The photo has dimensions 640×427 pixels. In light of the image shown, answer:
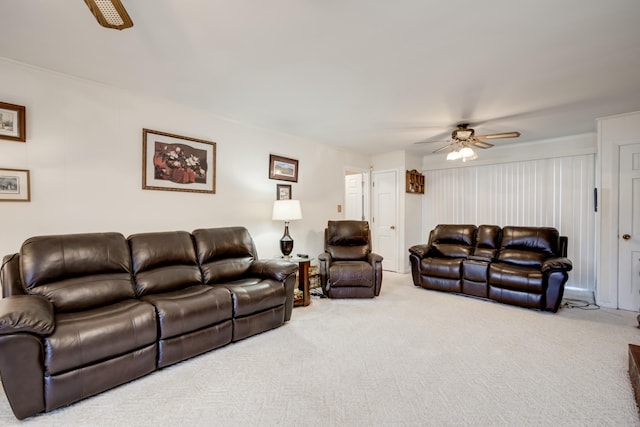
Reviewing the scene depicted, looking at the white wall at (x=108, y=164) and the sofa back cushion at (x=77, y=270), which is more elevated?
the white wall at (x=108, y=164)

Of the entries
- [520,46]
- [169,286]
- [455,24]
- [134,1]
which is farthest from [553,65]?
[169,286]

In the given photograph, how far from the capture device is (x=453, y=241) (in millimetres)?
4629

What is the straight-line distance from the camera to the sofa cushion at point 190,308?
7.12 feet

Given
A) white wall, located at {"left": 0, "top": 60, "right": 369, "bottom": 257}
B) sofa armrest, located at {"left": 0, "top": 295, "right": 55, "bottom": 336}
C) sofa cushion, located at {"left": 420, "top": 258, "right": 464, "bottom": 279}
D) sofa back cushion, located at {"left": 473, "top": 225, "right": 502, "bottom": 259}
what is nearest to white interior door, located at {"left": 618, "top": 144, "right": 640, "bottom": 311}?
sofa back cushion, located at {"left": 473, "top": 225, "right": 502, "bottom": 259}

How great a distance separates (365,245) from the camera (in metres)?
4.48

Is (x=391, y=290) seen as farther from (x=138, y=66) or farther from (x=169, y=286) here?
(x=138, y=66)

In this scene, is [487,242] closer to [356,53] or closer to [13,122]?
[356,53]

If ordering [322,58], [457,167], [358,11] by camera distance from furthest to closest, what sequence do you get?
[457,167] < [322,58] < [358,11]

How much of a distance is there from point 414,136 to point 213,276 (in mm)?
3457

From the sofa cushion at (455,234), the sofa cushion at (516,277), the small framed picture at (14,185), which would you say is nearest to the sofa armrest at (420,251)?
the sofa cushion at (455,234)

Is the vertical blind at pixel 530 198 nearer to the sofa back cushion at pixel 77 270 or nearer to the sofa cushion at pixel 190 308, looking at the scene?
the sofa cushion at pixel 190 308

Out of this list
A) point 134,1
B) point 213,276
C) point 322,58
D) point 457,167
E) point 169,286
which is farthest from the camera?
point 457,167

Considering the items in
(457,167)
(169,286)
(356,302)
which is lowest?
(356,302)

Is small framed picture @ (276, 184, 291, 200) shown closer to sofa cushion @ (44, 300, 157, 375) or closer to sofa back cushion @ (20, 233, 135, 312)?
sofa back cushion @ (20, 233, 135, 312)
